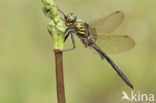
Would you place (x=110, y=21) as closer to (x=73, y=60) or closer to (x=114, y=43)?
(x=114, y=43)

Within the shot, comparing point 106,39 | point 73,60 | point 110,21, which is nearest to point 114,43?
point 106,39

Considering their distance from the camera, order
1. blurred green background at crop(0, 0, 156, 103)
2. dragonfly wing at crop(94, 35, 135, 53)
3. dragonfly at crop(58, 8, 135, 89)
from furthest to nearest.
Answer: blurred green background at crop(0, 0, 156, 103) < dragonfly wing at crop(94, 35, 135, 53) < dragonfly at crop(58, 8, 135, 89)

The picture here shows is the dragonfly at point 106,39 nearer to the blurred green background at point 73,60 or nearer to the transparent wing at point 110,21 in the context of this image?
the transparent wing at point 110,21

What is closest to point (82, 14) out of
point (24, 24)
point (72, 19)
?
point (24, 24)

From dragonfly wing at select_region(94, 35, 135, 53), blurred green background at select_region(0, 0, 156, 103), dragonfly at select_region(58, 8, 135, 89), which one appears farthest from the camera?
blurred green background at select_region(0, 0, 156, 103)

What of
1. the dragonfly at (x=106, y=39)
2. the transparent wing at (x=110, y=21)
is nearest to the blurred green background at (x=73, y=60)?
the dragonfly at (x=106, y=39)

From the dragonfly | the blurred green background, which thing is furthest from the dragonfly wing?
the blurred green background

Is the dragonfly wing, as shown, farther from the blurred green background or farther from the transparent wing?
the blurred green background
